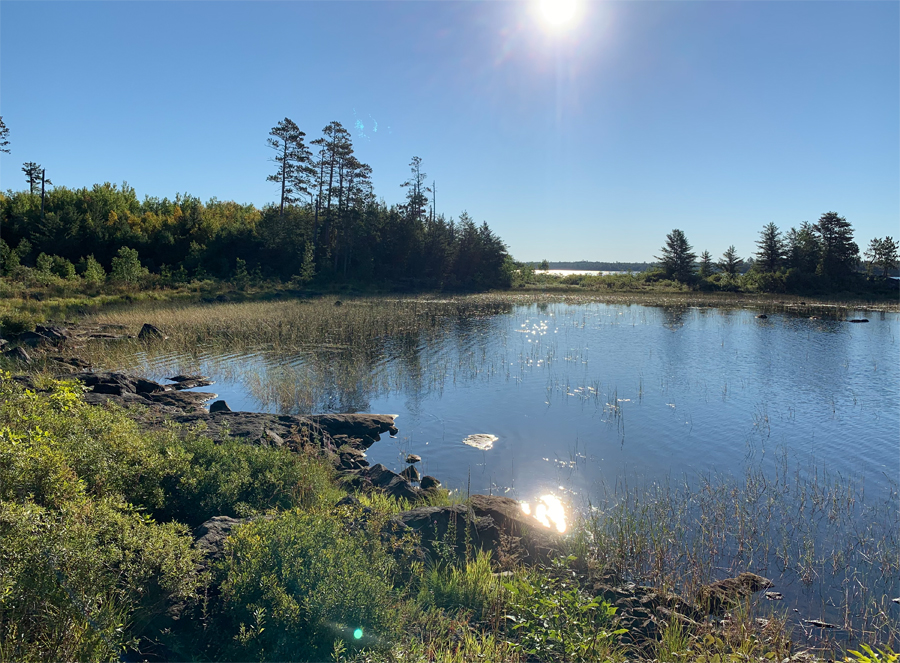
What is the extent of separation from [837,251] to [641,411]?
68.4 m

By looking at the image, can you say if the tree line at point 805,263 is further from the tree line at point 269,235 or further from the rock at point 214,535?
the rock at point 214,535

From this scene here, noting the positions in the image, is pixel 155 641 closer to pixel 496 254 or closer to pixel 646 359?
pixel 646 359

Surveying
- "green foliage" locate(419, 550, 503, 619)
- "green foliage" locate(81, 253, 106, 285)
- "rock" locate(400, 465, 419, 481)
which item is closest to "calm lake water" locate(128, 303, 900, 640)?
"rock" locate(400, 465, 419, 481)

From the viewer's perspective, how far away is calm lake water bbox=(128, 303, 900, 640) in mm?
8438

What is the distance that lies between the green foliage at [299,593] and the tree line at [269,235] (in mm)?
49162

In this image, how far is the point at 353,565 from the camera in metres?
4.67

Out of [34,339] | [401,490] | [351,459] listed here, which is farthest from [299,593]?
[34,339]

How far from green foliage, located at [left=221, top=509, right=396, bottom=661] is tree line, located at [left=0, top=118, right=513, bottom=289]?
49162 mm

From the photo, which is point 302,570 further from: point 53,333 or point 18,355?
point 53,333

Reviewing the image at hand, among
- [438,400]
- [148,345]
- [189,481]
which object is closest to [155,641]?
[189,481]

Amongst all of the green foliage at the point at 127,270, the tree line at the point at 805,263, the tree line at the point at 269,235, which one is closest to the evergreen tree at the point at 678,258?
the tree line at the point at 805,263

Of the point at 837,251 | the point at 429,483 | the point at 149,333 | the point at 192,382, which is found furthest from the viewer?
the point at 837,251

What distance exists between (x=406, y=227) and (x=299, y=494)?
59234 mm

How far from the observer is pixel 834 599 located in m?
6.47
